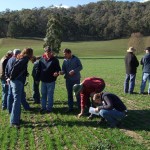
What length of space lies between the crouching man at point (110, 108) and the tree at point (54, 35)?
7763 centimetres

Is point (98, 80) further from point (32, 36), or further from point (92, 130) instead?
point (32, 36)

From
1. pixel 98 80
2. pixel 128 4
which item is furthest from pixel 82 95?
pixel 128 4

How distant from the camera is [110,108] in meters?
9.21

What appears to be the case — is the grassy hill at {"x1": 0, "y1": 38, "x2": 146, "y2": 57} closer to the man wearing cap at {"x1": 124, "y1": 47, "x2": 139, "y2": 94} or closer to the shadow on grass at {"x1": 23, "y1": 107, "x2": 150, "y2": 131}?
the man wearing cap at {"x1": 124, "y1": 47, "x2": 139, "y2": 94}

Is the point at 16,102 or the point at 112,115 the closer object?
the point at 112,115

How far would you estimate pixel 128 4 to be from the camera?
184125 mm

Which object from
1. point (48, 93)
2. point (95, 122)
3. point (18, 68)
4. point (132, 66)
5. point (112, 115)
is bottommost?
point (95, 122)

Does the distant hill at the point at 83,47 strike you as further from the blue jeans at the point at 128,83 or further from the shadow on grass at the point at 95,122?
the shadow on grass at the point at 95,122

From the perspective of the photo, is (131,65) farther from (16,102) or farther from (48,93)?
(16,102)

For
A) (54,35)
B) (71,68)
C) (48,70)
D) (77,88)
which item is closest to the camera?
(77,88)

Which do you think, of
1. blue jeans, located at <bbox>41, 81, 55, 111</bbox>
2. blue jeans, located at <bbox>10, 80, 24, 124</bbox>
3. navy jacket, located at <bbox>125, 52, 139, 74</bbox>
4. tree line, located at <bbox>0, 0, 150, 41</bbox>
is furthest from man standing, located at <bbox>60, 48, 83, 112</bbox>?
tree line, located at <bbox>0, 0, 150, 41</bbox>

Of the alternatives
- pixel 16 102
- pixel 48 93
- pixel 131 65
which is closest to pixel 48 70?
pixel 48 93

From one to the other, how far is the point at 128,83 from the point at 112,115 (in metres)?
7.03

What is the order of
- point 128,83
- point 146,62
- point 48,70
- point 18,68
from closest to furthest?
point 18,68, point 48,70, point 146,62, point 128,83
